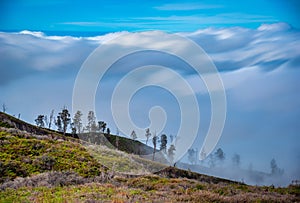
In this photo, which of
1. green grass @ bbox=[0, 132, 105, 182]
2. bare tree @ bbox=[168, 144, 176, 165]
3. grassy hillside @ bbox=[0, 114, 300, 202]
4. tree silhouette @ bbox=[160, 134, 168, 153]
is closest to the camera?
grassy hillside @ bbox=[0, 114, 300, 202]

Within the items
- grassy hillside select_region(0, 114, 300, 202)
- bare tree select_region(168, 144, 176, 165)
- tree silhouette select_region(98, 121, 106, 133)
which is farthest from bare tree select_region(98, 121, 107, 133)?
grassy hillside select_region(0, 114, 300, 202)

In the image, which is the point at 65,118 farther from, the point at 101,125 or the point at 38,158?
the point at 38,158

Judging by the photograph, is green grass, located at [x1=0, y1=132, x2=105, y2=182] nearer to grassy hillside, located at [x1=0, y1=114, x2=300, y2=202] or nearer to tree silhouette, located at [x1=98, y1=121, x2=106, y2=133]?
grassy hillside, located at [x1=0, y1=114, x2=300, y2=202]

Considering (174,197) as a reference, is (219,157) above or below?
above

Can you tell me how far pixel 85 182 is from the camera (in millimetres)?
24609

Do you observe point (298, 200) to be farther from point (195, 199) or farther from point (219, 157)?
point (219, 157)

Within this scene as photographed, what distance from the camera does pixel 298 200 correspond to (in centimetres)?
2247

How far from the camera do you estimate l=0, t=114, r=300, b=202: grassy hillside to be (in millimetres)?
19219

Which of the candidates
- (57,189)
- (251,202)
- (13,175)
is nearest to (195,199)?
(251,202)

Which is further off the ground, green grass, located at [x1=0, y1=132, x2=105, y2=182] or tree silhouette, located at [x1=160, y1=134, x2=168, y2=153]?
tree silhouette, located at [x1=160, y1=134, x2=168, y2=153]

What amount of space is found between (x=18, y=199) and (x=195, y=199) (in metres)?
9.23

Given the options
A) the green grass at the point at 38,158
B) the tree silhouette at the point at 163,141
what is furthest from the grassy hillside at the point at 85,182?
the tree silhouette at the point at 163,141

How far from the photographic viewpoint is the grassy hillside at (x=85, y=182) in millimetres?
19219

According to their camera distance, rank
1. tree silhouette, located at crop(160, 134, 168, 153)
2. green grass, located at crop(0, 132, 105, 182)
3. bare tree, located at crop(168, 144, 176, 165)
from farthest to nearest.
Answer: bare tree, located at crop(168, 144, 176, 165), tree silhouette, located at crop(160, 134, 168, 153), green grass, located at crop(0, 132, 105, 182)
